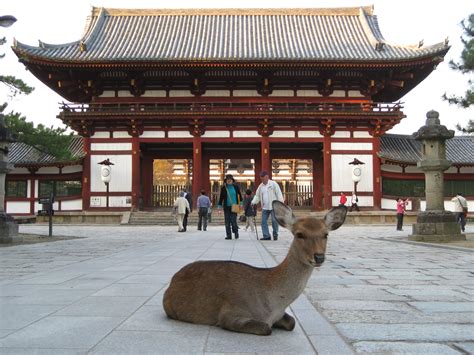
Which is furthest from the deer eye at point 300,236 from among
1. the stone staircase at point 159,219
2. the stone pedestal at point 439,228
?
the stone staircase at point 159,219

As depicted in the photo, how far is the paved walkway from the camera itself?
274cm

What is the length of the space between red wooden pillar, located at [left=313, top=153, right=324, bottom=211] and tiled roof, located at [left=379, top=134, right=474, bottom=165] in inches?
138

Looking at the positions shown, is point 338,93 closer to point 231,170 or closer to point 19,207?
point 231,170

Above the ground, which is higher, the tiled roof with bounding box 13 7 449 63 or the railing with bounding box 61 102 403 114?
the tiled roof with bounding box 13 7 449 63

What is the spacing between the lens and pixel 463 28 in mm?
12852

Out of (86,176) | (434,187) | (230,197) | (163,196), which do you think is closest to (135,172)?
(86,176)

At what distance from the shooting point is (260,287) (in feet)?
9.95

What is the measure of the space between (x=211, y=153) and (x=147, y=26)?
9.50m

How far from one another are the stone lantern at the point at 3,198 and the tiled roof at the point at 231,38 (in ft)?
38.5

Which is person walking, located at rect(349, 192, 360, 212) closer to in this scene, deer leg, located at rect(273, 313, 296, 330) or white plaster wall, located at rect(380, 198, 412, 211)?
white plaster wall, located at rect(380, 198, 412, 211)

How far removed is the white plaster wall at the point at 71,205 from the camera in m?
24.9

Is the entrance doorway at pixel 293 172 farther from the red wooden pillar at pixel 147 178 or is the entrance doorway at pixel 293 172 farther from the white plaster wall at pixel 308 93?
the red wooden pillar at pixel 147 178

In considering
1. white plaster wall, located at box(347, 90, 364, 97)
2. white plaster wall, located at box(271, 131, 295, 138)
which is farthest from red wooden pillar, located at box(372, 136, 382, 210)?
white plaster wall, located at box(271, 131, 295, 138)

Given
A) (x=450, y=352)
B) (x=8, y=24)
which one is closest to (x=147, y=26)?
(x=8, y=24)
